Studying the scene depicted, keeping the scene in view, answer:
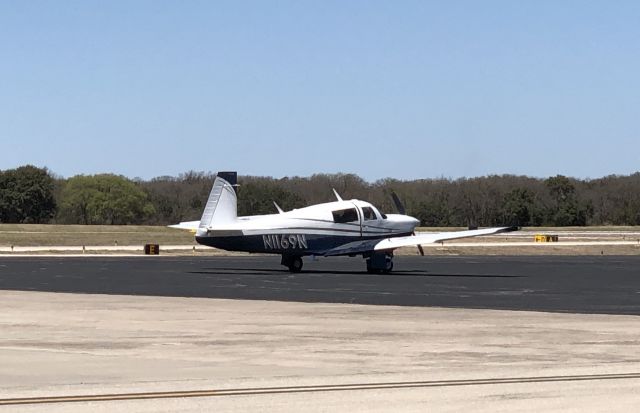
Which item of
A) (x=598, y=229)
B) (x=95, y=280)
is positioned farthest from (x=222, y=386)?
(x=598, y=229)

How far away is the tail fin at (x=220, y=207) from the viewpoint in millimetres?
48094

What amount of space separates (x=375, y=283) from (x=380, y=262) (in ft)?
27.3

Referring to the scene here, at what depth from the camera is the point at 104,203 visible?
563 feet

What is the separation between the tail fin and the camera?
48094 millimetres

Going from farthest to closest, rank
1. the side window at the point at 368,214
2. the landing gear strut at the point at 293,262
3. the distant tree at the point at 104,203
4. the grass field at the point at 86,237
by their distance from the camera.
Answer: the distant tree at the point at 104,203
the grass field at the point at 86,237
the landing gear strut at the point at 293,262
the side window at the point at 368,214

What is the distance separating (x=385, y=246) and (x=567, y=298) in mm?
16582

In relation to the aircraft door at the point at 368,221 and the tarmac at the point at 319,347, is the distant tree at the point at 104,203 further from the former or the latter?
the tarmac at the point at 319,347

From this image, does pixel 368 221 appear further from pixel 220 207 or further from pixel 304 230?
pixel 220 207

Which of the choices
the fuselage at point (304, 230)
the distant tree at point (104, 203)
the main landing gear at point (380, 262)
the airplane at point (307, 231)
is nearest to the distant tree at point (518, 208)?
the distant tree at point (104, 203)

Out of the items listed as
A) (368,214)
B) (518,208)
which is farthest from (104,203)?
(368,214)

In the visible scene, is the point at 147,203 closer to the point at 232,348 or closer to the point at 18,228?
the point at 18,228

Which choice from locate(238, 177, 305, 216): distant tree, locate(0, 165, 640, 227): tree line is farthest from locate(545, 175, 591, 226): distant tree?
locate(238, 177, 305, 216): distant tree

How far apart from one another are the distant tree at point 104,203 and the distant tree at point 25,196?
5.45 metres

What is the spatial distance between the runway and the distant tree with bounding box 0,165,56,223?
103291mm
